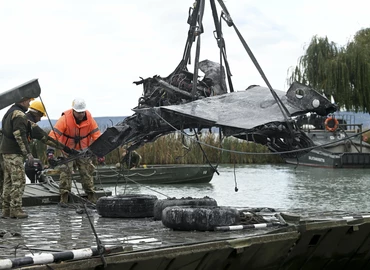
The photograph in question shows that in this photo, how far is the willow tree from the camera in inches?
1423

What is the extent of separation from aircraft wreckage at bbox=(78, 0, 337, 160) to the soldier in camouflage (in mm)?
889

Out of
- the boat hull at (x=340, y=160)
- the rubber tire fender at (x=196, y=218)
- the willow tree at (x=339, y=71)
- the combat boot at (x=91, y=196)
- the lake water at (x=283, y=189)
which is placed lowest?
the lake water at (x=283, y=189)

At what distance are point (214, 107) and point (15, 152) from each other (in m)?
2.77

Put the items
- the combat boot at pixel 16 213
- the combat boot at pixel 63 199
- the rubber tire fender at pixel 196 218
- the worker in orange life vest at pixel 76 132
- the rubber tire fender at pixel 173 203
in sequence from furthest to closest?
the combat boot at pixel 63 199, the worker in orange life vest at pixel 76 132, the combat boot at pixel 16 213, the rubber tire fender at pixel 173 203, the rubber tire fender at pixel 196 218

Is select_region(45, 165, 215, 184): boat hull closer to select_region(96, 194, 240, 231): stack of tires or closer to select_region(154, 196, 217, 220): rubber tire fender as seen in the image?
select_region(96, 194, 240, 231): stack of tires

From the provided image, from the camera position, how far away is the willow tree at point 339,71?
36156 mm

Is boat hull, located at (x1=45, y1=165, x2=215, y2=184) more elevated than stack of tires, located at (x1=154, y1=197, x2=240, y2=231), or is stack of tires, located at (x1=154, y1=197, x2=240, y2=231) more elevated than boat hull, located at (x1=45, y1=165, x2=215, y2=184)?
boat hull, located at (x1=45, y1=165, x2=215, y2=184)

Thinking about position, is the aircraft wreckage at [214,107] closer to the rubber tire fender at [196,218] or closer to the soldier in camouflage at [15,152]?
the soldier in camouflage at [15,152]

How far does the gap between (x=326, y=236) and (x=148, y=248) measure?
8.85 feet

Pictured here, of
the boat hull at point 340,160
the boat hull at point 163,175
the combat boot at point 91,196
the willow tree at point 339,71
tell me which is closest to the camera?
the combat boot at point 91,196

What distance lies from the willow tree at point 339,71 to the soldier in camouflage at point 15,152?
90.1 ft

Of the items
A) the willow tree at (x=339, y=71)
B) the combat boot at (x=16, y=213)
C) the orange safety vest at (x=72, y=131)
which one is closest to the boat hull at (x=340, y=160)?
the willow tree at (x=339, y=71)

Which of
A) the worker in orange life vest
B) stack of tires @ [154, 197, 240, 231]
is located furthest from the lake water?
stack of tires @ [154, 197, 240, 231]

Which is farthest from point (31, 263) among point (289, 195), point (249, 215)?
point (289, 195)
